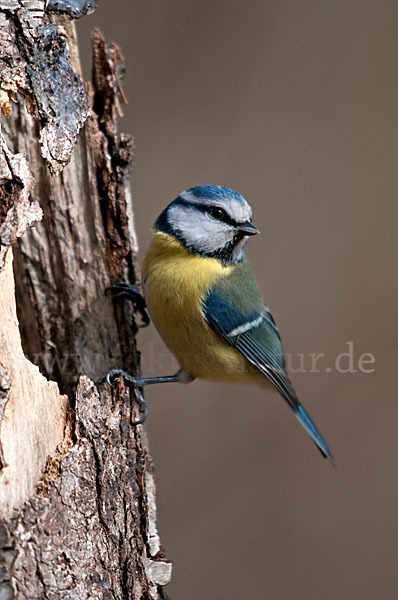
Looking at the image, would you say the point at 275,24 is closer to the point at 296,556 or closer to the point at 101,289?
the point at 101,289

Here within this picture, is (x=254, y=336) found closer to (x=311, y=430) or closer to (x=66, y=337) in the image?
(x=311, y=430)

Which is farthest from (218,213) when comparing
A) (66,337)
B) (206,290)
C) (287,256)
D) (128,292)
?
(287,256)

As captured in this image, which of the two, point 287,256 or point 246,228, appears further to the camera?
point 287,256

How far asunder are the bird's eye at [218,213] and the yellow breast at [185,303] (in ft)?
0.50

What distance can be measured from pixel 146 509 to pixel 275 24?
2.67 m

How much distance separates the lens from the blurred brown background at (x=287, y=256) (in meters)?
3.14

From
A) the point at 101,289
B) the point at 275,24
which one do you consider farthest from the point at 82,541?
the point at 275,24

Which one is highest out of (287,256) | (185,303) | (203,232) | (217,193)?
(287,256)

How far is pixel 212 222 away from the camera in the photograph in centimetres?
227

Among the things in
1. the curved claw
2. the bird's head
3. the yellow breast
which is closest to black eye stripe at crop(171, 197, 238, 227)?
the bird's head

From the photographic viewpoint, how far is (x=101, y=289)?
2.19 m

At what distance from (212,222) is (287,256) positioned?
47.5 inches

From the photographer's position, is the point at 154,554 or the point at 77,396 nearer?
the point at 77,396

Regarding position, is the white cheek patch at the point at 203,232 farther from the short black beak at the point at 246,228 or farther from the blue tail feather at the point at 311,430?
the blue tail feather at the point at 311,430
